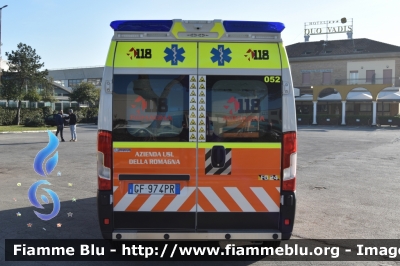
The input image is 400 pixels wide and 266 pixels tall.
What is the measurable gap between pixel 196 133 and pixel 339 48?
2282 inches

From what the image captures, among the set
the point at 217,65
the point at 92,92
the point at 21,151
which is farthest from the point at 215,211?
the point at 92,92

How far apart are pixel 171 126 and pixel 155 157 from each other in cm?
37

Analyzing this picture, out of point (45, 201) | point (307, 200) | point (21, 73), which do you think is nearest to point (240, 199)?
point (307, 200)

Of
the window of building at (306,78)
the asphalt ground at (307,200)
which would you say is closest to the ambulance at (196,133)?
the asphalt ground at (307,200)

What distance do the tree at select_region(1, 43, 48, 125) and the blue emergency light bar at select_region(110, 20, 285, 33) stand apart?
127ft

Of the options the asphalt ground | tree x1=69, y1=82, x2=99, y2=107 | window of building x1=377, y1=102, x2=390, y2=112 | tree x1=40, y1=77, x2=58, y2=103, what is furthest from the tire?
window of building x1=377, y1=102, x2=390, y2=112

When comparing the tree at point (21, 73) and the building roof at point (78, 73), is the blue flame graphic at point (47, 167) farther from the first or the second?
A: the building roof at point (78, 73)

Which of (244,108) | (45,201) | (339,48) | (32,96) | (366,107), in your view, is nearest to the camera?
(244,108)

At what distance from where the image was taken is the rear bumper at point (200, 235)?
4484mm

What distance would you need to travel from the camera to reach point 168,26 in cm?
455

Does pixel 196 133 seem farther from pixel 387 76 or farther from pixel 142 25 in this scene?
pixel 387 76

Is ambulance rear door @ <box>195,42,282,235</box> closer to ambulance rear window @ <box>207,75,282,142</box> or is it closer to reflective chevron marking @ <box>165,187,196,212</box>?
ambulance rear window @ <box>207,75,282,142</box>

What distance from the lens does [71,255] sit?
17.0 ft

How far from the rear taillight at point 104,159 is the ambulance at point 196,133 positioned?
0.01 metres
